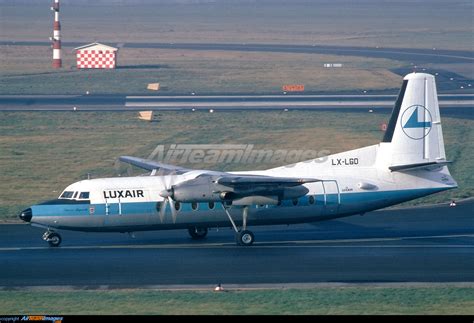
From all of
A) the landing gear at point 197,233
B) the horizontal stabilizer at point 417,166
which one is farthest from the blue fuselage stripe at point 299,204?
the landing gear at point 197,233

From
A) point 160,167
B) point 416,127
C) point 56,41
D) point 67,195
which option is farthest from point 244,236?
point 56,41

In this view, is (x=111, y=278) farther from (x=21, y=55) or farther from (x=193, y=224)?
(x=21, y=55)

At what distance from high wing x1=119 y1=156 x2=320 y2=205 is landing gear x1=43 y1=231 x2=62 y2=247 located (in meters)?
3.85

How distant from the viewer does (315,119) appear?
2382 inches

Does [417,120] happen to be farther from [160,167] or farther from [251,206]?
[160,167]

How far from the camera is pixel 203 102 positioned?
68.4m

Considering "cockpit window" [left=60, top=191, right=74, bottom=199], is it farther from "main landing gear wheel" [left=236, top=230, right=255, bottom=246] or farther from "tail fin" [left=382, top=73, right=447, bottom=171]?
"tail fin" [left=382, top=73, right=447, bottom=171]

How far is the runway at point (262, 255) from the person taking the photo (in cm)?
2658

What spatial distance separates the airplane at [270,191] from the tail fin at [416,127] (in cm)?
3

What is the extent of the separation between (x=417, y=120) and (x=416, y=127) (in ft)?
0.84

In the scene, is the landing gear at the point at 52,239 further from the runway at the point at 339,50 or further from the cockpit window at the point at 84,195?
the runway at the point at 339,50

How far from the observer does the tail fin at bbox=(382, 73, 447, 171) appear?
32750mm

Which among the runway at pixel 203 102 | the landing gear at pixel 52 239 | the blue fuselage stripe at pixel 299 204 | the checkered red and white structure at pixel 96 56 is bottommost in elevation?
the landing gear at pixel 52 239

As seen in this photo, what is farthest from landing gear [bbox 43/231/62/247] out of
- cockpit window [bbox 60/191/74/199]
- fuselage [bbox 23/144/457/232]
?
cockpit window [bbox 60/191/74/199]
